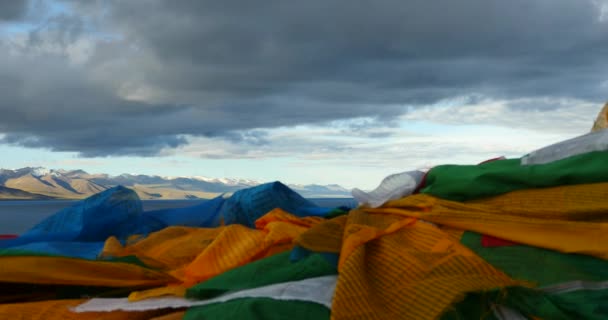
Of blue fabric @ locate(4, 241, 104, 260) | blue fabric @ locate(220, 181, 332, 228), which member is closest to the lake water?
blue fabric @ locate(220, 181, 332, 228)

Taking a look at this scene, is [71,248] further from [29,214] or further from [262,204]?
[29,214]

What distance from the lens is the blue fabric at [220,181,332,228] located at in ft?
15.9

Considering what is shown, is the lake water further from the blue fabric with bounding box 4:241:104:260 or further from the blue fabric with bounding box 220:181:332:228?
the blue fabric with bounding box 4:241:104:260

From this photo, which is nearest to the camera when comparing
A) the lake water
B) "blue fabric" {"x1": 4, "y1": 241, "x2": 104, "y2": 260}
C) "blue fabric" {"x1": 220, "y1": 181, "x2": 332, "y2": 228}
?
"blue fabric" {"x1": 4, "y1": 241, "x2": 104, "y2": 260}

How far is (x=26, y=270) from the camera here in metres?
3.34

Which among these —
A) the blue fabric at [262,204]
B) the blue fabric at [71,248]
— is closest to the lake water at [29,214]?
the blue fabric at [262,204]

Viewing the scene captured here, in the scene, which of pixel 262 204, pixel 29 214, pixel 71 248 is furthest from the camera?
pixel 29 214

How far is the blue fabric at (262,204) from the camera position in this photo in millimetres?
4852

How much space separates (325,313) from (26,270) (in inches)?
66.4

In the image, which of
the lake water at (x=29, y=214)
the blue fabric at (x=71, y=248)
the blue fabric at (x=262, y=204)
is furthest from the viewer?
the lake water at (x=29, y=214)

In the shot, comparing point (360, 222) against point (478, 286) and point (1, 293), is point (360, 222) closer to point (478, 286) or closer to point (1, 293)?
point (478, 286)

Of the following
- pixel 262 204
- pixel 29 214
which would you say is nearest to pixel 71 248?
pixel 262 204

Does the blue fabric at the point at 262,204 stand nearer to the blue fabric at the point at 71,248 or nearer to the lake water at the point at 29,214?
the lake water at the point at 29,214

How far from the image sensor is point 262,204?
4832 mm
